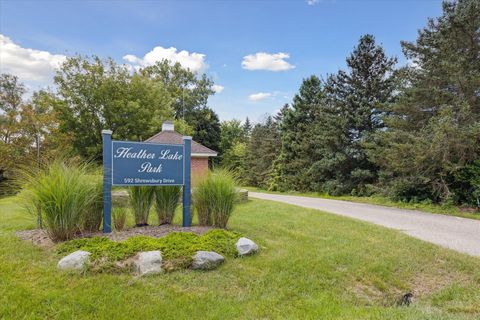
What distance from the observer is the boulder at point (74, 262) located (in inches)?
135

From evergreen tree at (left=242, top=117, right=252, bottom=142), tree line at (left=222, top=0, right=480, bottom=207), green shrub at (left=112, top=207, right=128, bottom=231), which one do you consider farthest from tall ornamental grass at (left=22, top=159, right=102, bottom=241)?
evergreen tree at (left=242, top=117, right=252, bottom=142)

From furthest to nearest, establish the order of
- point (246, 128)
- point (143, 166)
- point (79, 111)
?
point (246, 128)
point (79, 111)
point (143, 166)

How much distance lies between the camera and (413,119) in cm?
1210

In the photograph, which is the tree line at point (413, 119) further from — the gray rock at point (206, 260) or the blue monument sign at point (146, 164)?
the gray rock at point (206, 260)

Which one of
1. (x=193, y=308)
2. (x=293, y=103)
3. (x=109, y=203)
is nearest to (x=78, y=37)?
(x=109, y=203)

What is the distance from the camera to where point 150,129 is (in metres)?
22.7

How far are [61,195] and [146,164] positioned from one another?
1.32 meters

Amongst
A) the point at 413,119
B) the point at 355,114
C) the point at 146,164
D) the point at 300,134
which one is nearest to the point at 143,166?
the point at 146,164

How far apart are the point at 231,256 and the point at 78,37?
1134 cm

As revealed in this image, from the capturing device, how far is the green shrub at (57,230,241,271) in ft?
11.9

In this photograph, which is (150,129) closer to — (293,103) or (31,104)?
(31,104)

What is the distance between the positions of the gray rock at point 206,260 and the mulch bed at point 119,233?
44.5 inches

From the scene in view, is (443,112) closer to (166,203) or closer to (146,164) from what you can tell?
(166,203)

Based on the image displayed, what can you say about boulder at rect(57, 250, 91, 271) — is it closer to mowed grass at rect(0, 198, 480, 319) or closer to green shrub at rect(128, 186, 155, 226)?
mowed grass at rect(0, 198, 480, 319)
